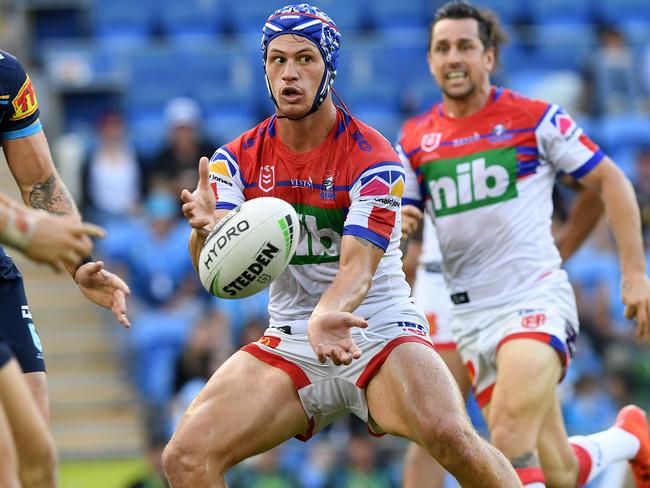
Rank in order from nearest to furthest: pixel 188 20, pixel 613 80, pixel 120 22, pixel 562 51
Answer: pixel 613 80 → pixel 120 22 → pixel 562 51 → pixel 188 20

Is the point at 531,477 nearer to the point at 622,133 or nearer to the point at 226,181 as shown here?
the point at 226,181

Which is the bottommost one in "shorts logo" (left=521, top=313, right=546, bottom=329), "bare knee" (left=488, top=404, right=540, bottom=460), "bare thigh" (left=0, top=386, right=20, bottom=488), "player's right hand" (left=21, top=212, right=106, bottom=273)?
"bare knee" (left=488, top=404, right=540, bottom=460)

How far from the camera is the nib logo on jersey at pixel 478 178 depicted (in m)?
7.52

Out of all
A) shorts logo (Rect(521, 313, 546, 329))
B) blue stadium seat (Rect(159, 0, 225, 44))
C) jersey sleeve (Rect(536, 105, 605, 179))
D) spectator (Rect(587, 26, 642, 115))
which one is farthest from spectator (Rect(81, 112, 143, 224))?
shorts logo (Rect(521, 313, 546, 329))

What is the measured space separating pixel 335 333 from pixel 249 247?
0.58m

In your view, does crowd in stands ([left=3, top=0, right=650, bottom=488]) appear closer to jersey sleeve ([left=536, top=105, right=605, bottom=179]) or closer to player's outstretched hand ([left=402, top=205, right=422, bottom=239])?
player's outstretched hand ([left=402, top=205, right=422, bottom=239])

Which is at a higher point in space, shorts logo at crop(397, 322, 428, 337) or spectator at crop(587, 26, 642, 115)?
shorts logo at crop(397, 322, 428, 337)

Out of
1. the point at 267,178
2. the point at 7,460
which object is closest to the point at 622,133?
the point at 267,178

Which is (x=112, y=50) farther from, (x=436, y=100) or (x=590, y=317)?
(x=590, y=317)

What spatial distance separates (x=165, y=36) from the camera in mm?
16141

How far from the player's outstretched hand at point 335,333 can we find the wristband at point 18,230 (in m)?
1.42

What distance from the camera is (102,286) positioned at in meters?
6.20

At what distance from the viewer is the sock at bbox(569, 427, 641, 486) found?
775 centimetres

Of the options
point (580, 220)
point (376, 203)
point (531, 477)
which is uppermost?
point (376, 203)
